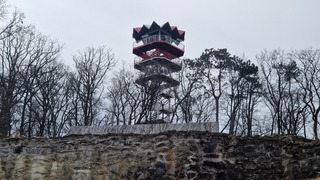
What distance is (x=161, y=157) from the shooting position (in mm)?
9953

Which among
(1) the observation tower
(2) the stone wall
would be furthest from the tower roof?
(2) the stone wall

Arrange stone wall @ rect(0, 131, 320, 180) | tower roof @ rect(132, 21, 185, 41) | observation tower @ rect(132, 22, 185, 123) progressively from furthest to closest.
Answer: tower roof @ rect(132, 21, 185, 41) → observation tower @ rect(132, 22, 185, 123) → stone wall @ rect(0, 131, 320, 180)

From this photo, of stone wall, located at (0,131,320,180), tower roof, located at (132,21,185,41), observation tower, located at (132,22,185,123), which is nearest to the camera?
stone wall, located at (0,131,320,180)

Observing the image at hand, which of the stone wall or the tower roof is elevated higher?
the tower roof

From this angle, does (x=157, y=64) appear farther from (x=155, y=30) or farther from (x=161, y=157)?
(x=161, y=157)

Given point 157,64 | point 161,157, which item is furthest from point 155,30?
point 161,157

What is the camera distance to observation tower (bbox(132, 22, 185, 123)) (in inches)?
952

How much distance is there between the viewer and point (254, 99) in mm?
24328

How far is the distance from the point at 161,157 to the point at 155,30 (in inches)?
884

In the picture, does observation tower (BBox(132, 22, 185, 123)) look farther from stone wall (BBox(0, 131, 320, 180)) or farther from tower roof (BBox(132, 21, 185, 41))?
stone wall (BBox(0, 131, 320, 180))

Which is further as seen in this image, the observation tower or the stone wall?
the observation tower

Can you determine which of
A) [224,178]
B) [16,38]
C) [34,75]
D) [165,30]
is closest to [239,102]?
[165,30]

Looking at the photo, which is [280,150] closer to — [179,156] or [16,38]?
[179,156]

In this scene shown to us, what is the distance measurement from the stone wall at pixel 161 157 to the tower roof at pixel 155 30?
71.2 feet
